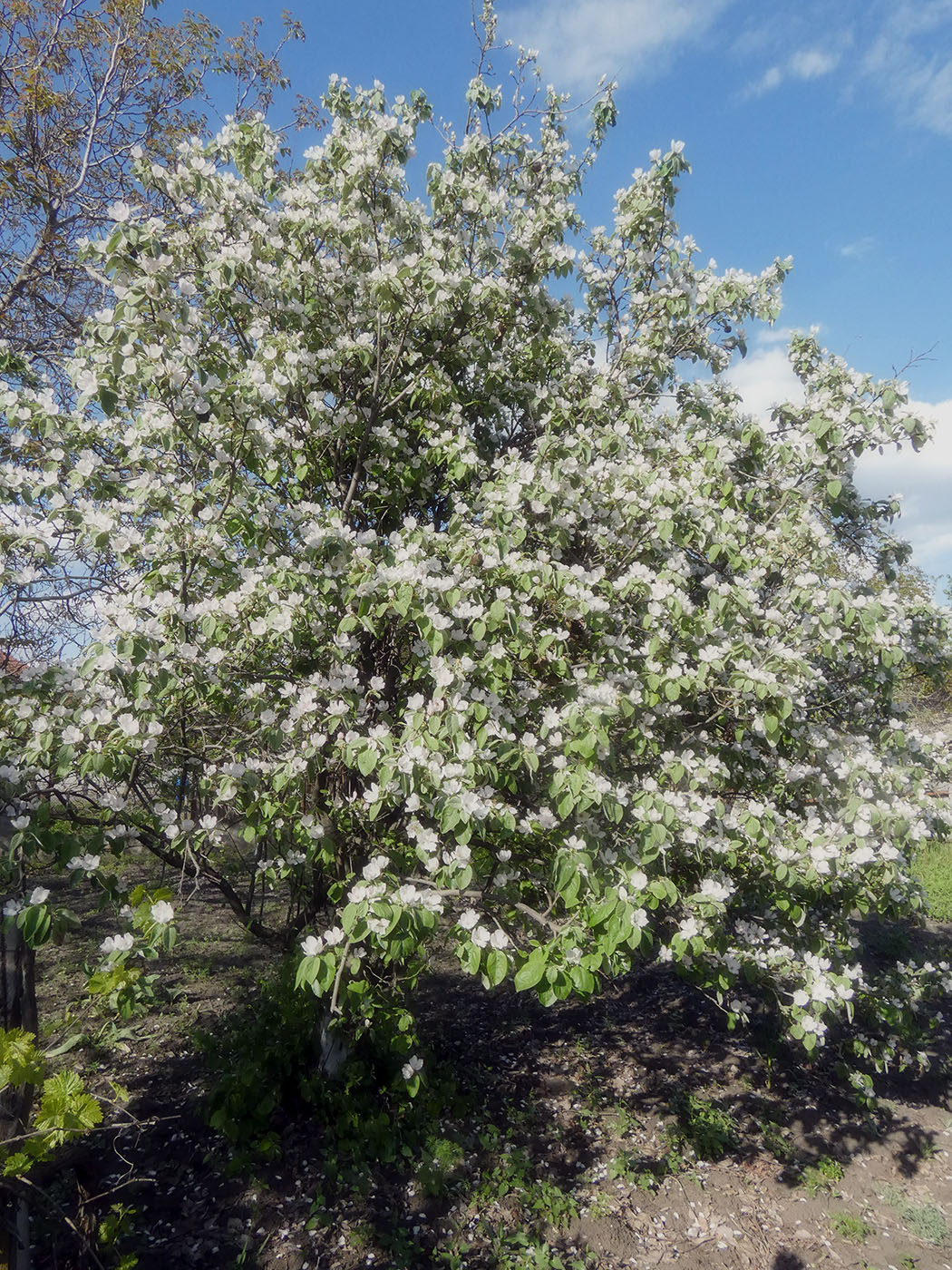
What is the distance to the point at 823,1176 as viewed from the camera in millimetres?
4965

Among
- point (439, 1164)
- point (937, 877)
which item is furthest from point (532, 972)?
point (937, 877)

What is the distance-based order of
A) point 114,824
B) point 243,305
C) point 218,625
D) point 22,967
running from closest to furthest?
point 22,967, point 218,625, point 114,824, point 243,305

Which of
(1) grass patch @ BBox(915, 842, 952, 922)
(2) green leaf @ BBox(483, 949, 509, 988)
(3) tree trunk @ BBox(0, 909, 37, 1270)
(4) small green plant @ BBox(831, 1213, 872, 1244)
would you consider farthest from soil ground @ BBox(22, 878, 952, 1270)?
(1) grass patch @ BBox(915, 842, 952, 922)

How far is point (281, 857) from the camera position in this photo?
4336 mm

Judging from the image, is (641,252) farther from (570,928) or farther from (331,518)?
(570,928)

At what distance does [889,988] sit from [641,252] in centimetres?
587

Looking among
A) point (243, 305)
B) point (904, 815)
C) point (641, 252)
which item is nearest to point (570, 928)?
point (904, 815)

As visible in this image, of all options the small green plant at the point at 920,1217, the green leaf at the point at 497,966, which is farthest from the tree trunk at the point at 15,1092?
the small green plant at the point at 920,1217

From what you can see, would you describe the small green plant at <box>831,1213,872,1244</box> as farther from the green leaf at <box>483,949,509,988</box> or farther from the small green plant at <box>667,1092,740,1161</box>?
the green leaf at <box>483,949,509,988</box>

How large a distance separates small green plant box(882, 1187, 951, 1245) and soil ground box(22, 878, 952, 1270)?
2 centimetres

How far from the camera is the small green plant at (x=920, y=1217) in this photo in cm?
455

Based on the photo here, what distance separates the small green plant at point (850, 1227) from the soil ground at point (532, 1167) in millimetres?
10

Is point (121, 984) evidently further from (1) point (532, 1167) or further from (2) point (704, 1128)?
(2) point (704, 1128)

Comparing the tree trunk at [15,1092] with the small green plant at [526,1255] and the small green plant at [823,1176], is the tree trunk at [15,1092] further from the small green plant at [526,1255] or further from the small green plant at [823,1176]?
the small green plant at [823,1176]
